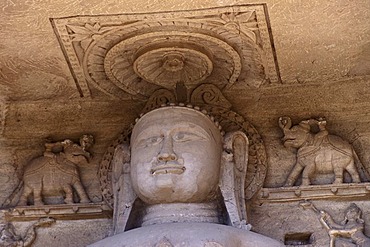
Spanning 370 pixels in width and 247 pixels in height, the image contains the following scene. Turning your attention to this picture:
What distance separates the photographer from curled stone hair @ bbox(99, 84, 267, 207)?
22.7 feet

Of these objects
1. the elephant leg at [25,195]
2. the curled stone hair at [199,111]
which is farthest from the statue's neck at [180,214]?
the elephant leg at [25,195]

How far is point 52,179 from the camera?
703 cm

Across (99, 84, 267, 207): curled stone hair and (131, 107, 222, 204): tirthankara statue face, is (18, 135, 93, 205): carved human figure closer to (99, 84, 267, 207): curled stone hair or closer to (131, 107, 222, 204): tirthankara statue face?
(99, 84, 267, 207): curled stone hair

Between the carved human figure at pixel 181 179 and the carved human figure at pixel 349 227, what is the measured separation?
55 centimetres

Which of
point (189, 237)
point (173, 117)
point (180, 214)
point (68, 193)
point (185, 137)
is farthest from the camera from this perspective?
point (68, 193)

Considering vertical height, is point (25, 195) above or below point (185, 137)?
below

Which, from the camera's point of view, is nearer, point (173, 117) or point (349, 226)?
point (349, 226)

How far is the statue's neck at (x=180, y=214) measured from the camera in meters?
6.45

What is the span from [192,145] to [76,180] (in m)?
1.03

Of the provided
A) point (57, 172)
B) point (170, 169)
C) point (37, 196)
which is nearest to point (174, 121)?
Answer: point (170, 169)

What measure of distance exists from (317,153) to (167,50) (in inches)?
54.2

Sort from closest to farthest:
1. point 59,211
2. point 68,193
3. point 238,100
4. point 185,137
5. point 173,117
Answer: point 185,137 < point 173,117 < point 59,211 < point 68,193 < point 238,100

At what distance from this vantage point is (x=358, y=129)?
23.1 feet

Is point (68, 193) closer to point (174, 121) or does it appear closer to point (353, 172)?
point (174, 121)
